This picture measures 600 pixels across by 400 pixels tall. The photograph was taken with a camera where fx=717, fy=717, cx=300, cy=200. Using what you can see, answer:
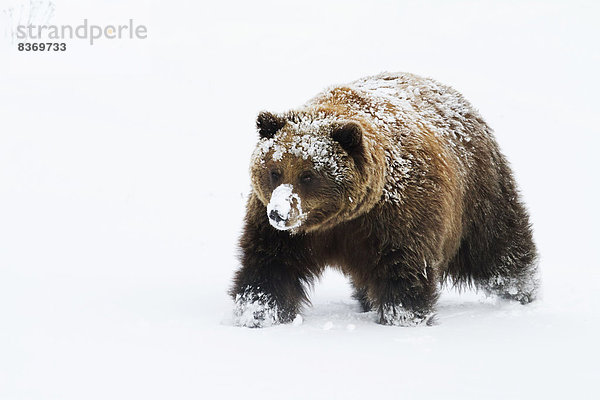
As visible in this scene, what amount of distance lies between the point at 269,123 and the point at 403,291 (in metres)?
1.81

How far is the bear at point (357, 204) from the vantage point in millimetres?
5629

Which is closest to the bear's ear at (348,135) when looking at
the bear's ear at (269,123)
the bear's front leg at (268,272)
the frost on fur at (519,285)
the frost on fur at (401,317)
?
the bear's ear at (269,123)

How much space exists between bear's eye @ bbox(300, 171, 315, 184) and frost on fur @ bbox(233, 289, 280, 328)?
113 centimetres

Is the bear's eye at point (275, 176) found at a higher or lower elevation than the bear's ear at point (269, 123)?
lower

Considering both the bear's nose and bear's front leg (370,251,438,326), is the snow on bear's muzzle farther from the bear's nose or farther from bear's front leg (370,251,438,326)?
bear's front leg (370,251,438,326)

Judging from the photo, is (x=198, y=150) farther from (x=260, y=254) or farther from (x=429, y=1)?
(x=429, y=1)

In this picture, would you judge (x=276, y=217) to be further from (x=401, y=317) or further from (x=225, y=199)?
(x=225, y=199)

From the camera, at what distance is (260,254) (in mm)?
6152

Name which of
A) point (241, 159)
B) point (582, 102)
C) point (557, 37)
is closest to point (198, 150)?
point (241, 159)

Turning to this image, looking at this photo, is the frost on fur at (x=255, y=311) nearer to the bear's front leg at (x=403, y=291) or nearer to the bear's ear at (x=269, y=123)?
the bear's front leg at (x=403, y=291)

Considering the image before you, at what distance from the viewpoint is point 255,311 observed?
5965 mm

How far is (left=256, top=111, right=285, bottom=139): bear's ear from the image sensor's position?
19.2 ft

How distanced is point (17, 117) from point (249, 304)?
10.3 m

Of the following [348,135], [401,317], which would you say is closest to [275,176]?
[348,135]
